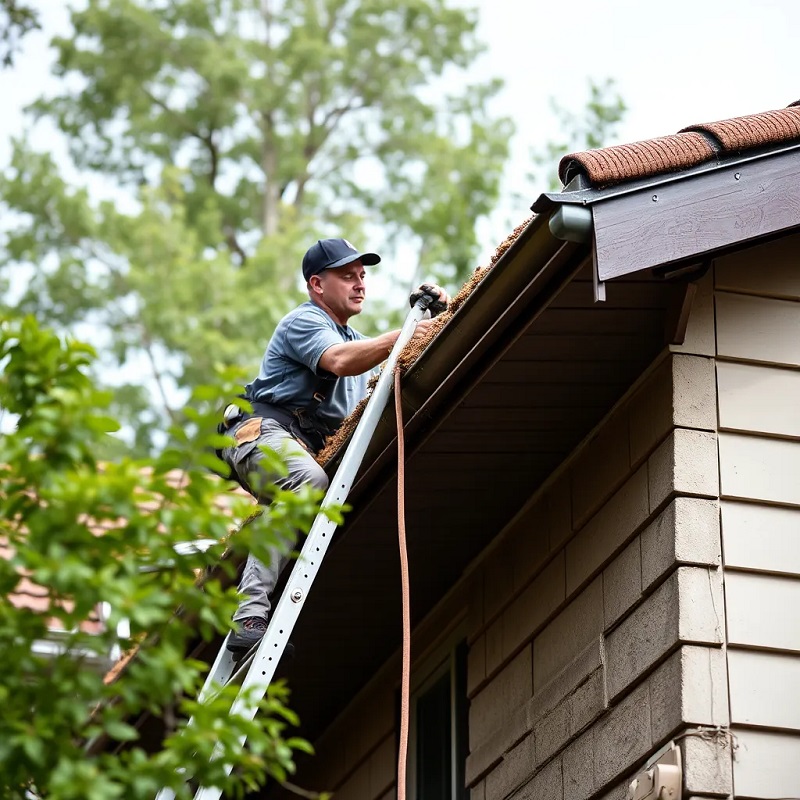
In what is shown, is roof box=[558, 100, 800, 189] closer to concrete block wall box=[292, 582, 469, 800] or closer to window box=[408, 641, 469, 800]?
concrete block wall box=[292, 582, 469, 800]

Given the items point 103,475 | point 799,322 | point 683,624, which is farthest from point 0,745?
point 799,322

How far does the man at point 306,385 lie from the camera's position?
5773 millimetres

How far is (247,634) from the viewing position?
5.57 m

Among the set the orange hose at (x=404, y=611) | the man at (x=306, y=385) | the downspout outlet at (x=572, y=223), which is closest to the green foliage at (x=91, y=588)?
the orange hose at (x=404, y=611)

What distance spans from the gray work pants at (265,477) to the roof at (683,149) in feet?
4.89

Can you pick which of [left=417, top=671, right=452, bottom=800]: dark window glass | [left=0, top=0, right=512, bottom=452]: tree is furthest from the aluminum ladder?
[left=0, top=0, right=512, bottom=452]: tree

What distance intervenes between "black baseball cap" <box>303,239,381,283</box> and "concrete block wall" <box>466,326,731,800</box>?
135 cm

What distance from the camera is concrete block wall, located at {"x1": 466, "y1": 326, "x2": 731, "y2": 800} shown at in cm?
484

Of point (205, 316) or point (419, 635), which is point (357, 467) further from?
point (205, 316)

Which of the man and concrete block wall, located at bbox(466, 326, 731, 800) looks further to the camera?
the man

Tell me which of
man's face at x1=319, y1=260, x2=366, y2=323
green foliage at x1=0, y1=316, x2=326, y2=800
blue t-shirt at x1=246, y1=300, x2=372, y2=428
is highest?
man's face at x1=319, y1=260, x2=366, y2=323

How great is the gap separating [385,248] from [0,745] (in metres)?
19.6

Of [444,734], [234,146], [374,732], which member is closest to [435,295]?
[444,734]

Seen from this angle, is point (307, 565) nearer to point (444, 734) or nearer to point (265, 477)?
point (265, 477)
